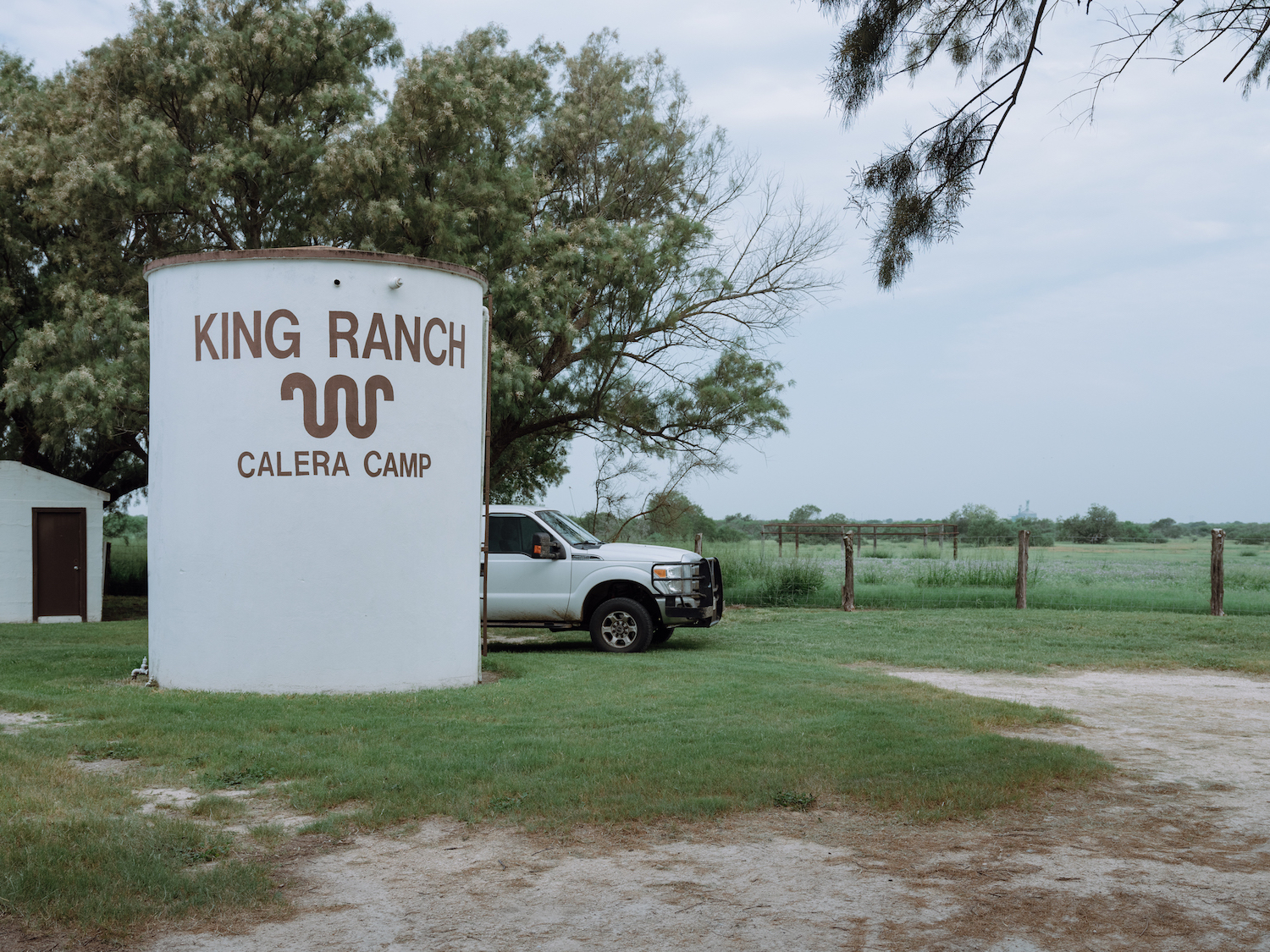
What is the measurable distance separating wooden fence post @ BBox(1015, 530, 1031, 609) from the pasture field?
445mm

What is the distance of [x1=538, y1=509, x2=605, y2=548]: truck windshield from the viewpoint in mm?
15430

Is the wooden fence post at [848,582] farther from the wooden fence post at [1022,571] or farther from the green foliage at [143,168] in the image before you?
the green foliage at [143,168]

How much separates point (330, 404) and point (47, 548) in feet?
40.9

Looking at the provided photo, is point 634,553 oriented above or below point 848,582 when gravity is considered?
above

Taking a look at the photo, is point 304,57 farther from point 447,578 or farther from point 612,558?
point 447,578

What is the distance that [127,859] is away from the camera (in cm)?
560

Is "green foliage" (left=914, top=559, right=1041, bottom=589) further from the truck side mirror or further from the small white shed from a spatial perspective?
the small white shed

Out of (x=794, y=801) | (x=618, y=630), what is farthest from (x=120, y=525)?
(x=794, y=801)

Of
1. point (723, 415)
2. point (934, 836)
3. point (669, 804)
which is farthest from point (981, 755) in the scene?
point (723, 415)

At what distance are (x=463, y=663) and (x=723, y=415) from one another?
12376mm

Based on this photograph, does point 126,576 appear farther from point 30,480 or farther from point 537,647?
point 537,647

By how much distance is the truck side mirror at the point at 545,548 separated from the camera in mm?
15156

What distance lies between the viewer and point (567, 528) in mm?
15750

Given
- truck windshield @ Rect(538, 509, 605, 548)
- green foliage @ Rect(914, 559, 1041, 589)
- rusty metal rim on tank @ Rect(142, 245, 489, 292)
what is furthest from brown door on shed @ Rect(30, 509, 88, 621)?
green foliage @ Rect(914, 559, 1041, 589)
